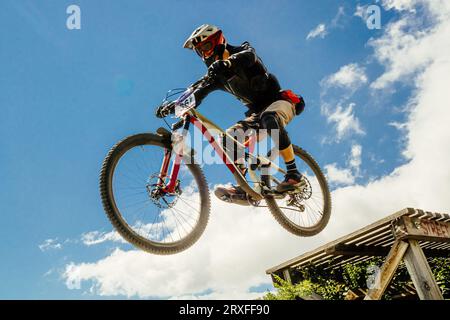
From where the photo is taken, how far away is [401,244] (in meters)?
6.47

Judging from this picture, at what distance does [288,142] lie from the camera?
469 cm

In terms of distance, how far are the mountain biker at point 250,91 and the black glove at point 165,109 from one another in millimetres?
16

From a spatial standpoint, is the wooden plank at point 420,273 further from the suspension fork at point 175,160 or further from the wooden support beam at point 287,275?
the suspension fork at point 175,160

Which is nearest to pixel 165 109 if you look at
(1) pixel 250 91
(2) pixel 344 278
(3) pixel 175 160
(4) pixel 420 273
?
(3) pixel 175 160

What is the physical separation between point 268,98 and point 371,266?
6.61m

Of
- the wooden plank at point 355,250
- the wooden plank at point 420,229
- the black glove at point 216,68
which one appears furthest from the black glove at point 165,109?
the wooden plank at point 355,250

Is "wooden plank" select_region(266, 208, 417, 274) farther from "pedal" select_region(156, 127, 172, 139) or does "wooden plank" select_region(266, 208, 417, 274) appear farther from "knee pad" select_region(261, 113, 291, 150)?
"pedal" select_region(156, 127, 172, 139)

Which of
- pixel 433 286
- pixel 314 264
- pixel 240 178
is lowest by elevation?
pixel 433 286

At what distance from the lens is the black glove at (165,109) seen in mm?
3996

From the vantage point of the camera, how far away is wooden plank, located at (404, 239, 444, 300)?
238 inches

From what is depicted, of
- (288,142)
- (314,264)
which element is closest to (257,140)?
(288,142)

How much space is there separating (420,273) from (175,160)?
521cm

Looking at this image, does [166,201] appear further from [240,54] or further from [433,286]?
[433,286]
